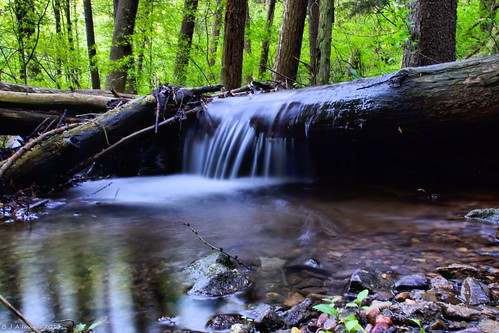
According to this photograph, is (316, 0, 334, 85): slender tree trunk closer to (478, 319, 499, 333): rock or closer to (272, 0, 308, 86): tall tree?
(272, 0, 308, 86): tall tree

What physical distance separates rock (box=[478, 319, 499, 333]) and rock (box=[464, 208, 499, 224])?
5.82ft

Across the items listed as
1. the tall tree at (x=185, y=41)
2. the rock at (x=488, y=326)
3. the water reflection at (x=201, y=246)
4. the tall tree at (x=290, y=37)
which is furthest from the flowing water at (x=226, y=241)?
the tall tree at (x=185, y=41)

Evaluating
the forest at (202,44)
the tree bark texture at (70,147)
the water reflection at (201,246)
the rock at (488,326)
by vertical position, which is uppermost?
the forest at (202,44)

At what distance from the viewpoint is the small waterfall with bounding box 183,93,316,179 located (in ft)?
17.0

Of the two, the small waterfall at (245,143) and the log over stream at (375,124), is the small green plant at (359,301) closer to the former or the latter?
the log over stream at (375,124)

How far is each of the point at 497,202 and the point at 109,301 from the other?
358 cm

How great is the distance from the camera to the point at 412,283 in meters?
1.93

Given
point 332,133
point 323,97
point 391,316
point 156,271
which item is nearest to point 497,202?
point 332,133

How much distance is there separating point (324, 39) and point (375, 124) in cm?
411

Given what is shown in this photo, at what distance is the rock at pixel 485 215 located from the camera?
299 cm

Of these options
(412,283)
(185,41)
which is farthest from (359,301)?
(185,41)

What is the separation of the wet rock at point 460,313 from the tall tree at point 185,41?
11.4 metres

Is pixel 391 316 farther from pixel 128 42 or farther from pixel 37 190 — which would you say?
pixel 128 42

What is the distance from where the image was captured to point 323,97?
462cm
